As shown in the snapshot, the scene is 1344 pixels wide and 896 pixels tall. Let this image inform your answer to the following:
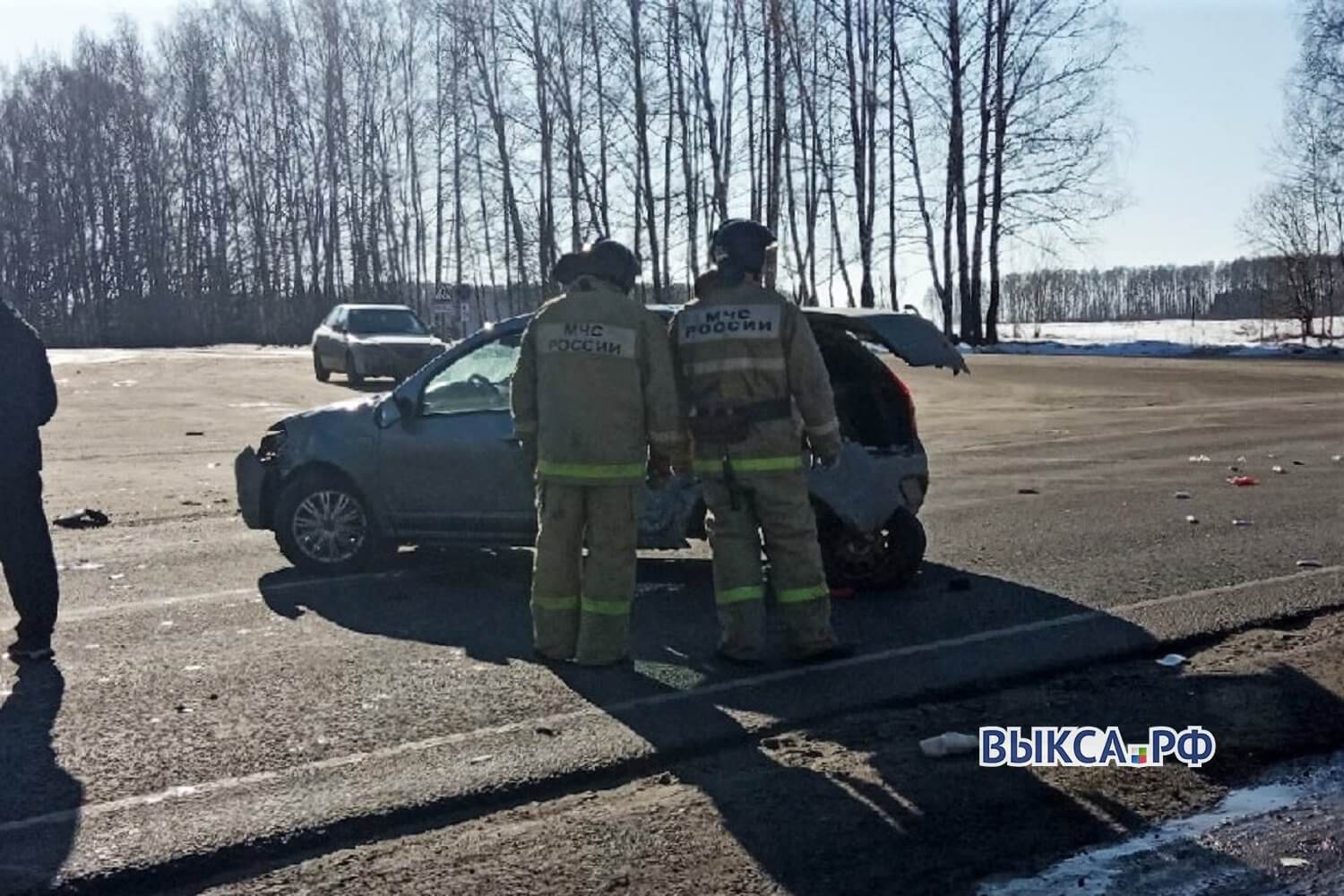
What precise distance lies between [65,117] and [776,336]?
75522mm

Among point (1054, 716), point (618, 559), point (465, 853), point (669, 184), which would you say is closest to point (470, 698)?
point (618, 559)

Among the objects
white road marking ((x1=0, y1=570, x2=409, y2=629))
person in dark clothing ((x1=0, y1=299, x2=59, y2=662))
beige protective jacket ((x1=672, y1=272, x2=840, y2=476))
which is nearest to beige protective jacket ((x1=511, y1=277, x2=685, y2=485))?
beige protective jacket ((x1=672, y1=272, x2=840, y2=476))

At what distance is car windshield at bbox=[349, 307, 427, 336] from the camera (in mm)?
30469

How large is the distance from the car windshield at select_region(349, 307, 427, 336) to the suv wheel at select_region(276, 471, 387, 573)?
2143 centimetres

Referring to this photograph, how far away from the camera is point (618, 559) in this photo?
6.66 metres

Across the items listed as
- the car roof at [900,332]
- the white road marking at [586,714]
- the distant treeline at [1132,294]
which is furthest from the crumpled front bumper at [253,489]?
the distant treeline at [1132,294]

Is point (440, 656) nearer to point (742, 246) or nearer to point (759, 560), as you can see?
point (759, 560)

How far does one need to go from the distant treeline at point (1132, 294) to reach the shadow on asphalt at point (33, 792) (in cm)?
8928

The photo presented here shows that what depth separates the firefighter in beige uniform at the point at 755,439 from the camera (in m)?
6.69

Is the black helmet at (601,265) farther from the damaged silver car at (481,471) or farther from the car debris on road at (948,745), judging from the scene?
the car debris on road at (948,745)

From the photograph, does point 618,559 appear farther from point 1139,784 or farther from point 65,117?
point 65,117

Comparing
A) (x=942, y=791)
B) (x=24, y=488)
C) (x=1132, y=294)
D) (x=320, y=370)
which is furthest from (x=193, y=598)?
(x=1132, y=294)

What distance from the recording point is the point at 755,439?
669cm

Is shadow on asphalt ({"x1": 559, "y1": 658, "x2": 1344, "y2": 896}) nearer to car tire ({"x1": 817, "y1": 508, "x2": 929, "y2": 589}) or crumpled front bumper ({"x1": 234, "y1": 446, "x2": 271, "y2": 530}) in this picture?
car tire ({"x1": 817, "y1": 508, "x2": 929, "y2": 589})
